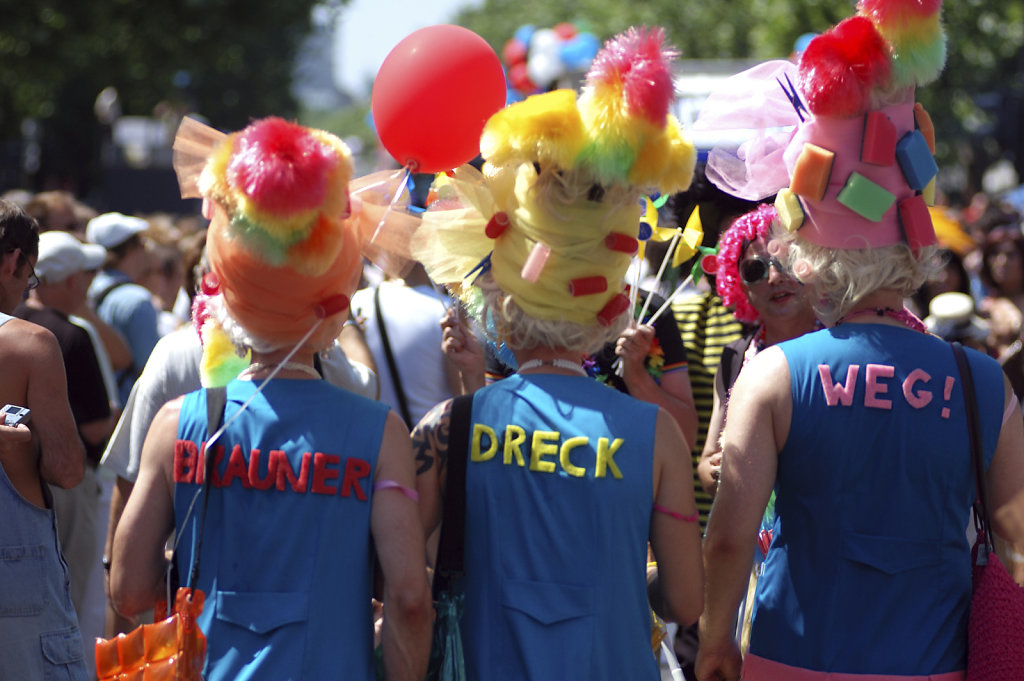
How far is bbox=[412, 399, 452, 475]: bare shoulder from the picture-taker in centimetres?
248

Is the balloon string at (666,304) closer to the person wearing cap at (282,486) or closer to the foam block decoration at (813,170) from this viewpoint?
the foam block decoration at (813,170)

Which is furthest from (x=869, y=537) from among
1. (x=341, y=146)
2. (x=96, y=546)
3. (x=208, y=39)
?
(x=208, y=39)

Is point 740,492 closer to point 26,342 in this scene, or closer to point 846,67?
point 846,67

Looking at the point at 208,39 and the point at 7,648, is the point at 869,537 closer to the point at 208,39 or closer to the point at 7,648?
the point at 7,648

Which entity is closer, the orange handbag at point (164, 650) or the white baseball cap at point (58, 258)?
the orange handbag at point (164, 650)

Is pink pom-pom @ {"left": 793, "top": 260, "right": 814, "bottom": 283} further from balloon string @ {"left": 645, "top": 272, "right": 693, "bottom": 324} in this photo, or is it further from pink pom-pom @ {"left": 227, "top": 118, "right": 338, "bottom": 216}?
pink pom-pom @ {"left": 227, "top": 118, "right": 338, "bottom": 216}

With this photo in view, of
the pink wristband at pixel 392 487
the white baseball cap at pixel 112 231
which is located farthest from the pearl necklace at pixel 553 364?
the white baseball cap at pixel 112 231

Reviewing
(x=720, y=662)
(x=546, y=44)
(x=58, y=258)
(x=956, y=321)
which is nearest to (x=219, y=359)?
(x=720, y=662)

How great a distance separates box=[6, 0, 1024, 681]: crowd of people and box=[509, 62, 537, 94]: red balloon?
1556 cm

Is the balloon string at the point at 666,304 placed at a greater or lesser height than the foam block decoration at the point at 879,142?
lesser

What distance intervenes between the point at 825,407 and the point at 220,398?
1285 millimetres

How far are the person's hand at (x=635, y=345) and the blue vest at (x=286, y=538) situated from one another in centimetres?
124

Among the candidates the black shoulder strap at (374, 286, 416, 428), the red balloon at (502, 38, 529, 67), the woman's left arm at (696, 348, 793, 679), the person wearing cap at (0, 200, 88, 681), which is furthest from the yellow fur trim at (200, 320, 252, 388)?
the red balloon at (502, 38, 529, 67)

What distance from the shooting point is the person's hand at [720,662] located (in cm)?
263
